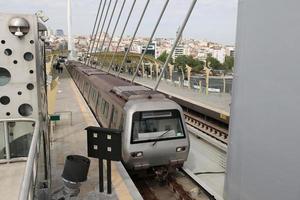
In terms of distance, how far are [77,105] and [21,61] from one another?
1370 centimetres

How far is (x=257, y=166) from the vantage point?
19.3ft

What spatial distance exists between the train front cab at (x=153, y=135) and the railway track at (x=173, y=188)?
1.88 ft

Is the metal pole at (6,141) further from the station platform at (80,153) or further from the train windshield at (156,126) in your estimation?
the train windshield at (156,126)

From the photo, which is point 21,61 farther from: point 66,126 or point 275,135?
point 66,126

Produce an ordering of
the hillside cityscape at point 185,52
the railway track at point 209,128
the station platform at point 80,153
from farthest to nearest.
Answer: the hillside cityscape at point 185,52, the railway track at point 209,128, the station platform at point 80,153

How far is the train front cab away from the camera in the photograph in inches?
304

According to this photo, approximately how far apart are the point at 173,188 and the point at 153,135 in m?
1.43

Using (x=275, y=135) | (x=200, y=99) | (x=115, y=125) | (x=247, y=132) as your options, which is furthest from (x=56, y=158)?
(x=200, y=99)

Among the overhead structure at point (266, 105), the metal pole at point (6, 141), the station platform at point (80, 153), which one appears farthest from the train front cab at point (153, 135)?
the metal pole at point (6, 141)

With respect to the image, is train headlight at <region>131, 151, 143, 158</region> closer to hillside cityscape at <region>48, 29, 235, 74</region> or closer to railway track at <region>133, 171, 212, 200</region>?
railway track at <region>133, 171, 212, 200</region>

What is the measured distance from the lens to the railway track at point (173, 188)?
790 centimetres

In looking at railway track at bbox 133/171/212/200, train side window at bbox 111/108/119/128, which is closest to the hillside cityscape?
train side window at bbox 111/108/119/128

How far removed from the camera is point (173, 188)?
8.21 metres

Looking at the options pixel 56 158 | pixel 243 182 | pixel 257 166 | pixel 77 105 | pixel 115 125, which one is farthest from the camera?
pixel 77 105
